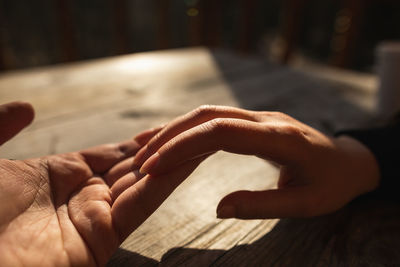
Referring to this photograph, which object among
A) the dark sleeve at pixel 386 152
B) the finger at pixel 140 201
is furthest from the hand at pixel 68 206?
the dark sleeve at pixel 386 152

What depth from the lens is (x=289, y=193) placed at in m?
0.56

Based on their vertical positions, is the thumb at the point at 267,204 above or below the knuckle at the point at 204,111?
below

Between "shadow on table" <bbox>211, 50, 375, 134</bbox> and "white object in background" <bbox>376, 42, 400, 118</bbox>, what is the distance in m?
0.08

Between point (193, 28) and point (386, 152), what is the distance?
2.42 m

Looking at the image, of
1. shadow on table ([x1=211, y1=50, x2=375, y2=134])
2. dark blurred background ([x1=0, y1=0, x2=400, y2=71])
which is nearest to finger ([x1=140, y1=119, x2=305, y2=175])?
shadow on table ([x1=211, y1=50, x2=375, y2=134])

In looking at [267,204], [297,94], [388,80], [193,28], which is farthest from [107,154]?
[193,28]

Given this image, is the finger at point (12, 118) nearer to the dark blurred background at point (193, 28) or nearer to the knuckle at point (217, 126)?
the knuckle at point (217, 126)

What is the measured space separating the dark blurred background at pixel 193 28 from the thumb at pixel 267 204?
6.71 ft

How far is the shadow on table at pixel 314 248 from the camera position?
52cm

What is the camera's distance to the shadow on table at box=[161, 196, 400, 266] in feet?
1.72

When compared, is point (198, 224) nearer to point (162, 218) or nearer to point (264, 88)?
point (162, 218)

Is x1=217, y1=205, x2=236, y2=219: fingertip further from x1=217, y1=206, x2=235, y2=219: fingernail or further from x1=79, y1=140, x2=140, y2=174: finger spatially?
x1=79, y1=140, x2=140, y2=174: finger

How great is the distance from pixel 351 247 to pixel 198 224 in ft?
1.07

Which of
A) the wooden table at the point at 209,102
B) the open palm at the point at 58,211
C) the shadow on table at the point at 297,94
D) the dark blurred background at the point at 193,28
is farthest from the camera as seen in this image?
the dark blurred background at the point at 193,28
